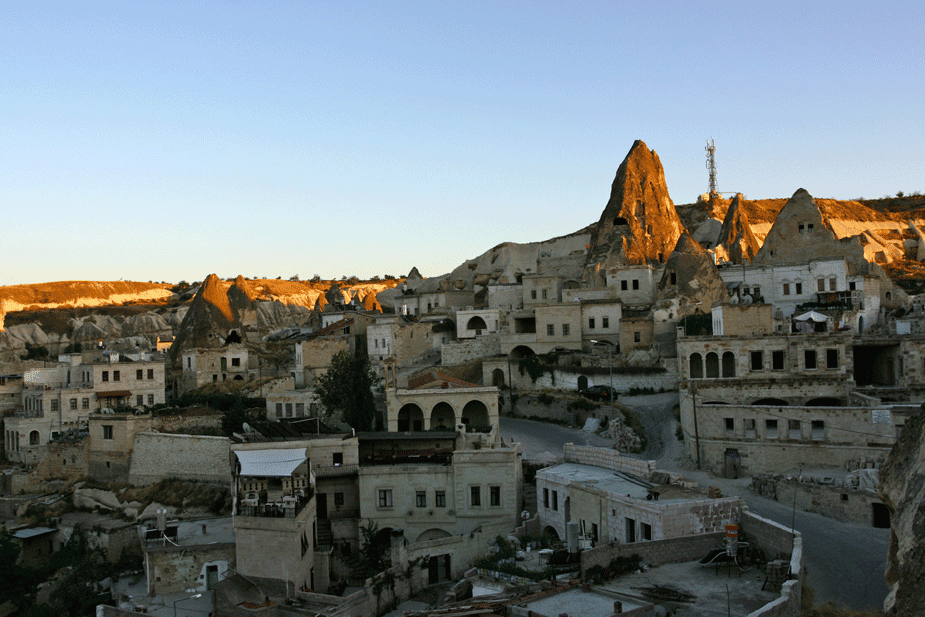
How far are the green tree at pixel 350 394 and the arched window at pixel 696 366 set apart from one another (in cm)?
1440

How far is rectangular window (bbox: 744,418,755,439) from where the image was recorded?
31.2 m

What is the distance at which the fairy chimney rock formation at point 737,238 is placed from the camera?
67438 millimetres

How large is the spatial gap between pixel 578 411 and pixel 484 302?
79.4ft

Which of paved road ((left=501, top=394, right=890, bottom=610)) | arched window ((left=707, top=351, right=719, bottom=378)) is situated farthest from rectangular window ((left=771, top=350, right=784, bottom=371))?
paved road ((left=501, top=394, right=890, bottom=610))

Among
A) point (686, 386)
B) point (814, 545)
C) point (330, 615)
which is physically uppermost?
point (686, 386)

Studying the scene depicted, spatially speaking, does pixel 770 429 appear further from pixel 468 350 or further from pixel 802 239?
pixel 802 239

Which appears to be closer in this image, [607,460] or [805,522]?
[805,522]

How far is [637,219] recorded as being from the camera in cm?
6631

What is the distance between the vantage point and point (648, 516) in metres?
22.0

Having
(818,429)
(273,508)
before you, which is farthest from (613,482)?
(273,508)

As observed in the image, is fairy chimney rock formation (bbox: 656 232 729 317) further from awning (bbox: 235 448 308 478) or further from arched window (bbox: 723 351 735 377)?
awning (bbox: 235 448 308 478)

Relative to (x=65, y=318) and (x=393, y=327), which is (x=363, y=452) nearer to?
(x=393, y=327)

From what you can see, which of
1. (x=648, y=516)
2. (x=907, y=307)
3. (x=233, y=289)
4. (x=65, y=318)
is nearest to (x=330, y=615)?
(x=648, y=516)

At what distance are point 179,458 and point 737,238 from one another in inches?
1927
